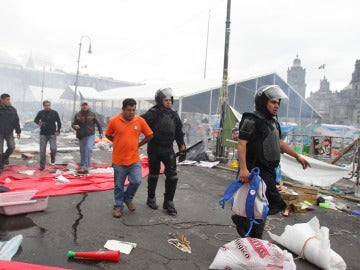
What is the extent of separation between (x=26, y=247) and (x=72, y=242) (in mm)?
488

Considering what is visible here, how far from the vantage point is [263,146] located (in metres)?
3.40

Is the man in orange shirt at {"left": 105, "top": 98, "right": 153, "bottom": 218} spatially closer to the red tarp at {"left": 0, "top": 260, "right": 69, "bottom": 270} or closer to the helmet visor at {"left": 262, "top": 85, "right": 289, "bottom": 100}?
the red tarp at {"left": 0, "top": 260, "right": 69, "bottom": 270}

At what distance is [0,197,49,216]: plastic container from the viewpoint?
177 inches

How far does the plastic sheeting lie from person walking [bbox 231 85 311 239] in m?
5.65

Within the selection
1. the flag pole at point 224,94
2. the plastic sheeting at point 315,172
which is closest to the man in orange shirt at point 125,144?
the plastic sheeting at point 315,172

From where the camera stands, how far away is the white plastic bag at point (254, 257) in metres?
2.90

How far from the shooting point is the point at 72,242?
382cm

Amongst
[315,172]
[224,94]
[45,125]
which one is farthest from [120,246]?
[224,94]

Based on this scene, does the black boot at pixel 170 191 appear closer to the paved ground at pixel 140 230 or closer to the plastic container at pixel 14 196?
the paved ground at pixel 140 230

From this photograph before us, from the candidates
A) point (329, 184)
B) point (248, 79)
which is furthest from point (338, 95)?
point (329, 184)

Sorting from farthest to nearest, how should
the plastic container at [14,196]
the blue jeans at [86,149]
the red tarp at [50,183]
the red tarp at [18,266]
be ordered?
the blue jeans at [86,149] → the red tarp at [50,183] → the plastic container at [14,196] → the red tarp at [18,266]

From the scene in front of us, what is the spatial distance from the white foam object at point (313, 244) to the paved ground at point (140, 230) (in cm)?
14

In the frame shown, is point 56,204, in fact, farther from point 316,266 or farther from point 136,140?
point 316,266

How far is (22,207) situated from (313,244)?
3892 mm
